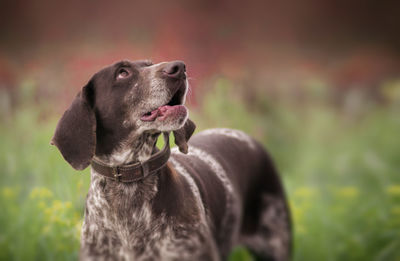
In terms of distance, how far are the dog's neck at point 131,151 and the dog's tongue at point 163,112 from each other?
0.12 m

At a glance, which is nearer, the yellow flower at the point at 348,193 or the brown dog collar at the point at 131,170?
the brown dog collar at the point at 131,170

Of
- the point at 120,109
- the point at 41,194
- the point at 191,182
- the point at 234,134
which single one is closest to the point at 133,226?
the point at 191,182

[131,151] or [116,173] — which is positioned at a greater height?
[131,151]

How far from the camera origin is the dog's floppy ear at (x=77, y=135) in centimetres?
264

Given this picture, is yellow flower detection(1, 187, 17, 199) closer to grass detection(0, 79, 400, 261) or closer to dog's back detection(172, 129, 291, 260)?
grass detection(0, 79, 400, 261)

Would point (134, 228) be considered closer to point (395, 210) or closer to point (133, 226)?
point (133, 226)

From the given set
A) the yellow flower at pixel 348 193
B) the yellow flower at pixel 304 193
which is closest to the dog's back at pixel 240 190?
the yellow flower at pixel 304 193

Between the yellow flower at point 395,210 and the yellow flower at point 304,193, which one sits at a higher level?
the yellow flower at point 395,210

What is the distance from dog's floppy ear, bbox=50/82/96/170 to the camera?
2.64 m

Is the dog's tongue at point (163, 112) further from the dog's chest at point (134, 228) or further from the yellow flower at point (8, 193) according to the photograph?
the yellow flower at point (8, 193)

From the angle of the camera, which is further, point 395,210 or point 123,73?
point 395,210

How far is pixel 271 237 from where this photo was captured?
402 cm

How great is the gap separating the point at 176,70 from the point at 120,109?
423 millimetres

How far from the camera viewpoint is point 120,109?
9.00 feet
